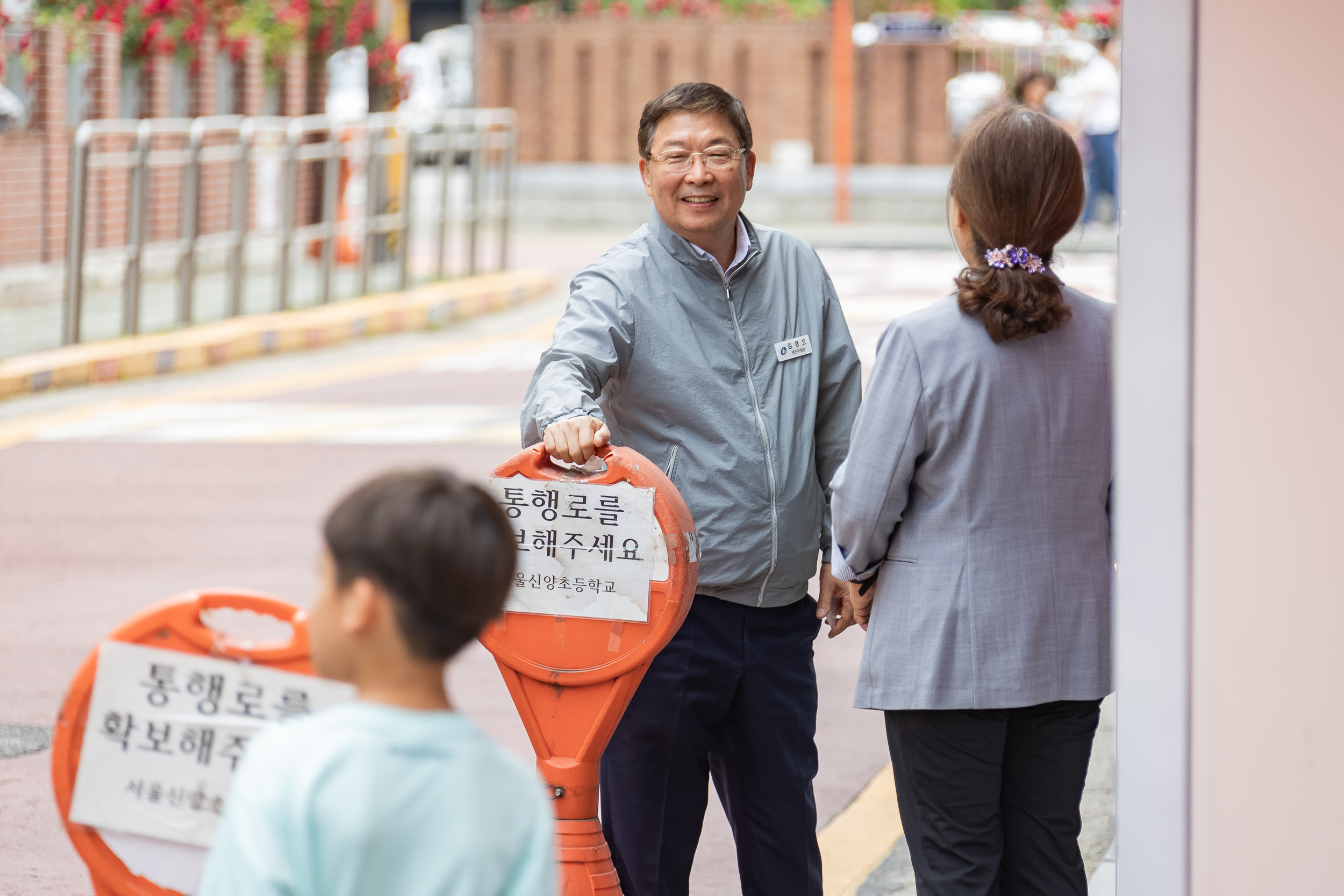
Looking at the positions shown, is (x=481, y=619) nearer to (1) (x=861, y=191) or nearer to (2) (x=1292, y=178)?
(2) (x=1292, y=178)

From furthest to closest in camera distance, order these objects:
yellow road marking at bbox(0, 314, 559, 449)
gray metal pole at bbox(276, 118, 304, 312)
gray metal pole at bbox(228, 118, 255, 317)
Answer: gray metal pole at bbox(276, 118, 304, 312) < gray metal pole at bbox(228, 118, 255, 317) < yellow road marking at bbox(0, 314, 559, 449)

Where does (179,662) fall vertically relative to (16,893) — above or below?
above

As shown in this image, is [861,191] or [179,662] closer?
[179,662]

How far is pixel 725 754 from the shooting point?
3295 mm

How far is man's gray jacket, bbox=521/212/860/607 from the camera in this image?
125 inches

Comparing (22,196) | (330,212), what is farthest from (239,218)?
(22,196)

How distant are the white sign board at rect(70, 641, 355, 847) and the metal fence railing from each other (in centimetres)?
1013

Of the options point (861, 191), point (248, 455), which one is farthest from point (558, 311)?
point (861, 191)

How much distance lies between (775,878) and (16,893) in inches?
75.8

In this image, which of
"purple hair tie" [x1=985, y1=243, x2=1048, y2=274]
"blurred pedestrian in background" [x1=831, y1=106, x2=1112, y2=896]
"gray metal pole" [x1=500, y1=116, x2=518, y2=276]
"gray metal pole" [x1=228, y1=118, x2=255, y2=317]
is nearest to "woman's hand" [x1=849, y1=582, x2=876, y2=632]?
"blurred pedestrian in background" [x1=831, y1=106, x2=1112, y2=896]

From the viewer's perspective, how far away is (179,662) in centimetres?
226

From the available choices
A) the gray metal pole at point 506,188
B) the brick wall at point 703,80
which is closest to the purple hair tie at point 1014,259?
the gray metal pole at point 506,188

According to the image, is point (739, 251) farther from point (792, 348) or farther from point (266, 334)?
point (266, 334)

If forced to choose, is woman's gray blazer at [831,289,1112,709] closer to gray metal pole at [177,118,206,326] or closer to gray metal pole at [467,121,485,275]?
gray metal pole at [177,118,206,326]
